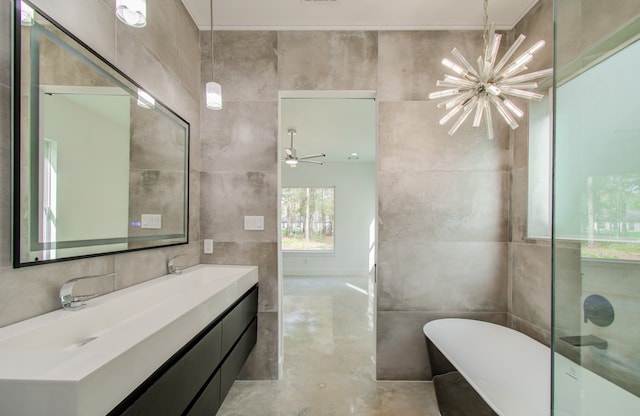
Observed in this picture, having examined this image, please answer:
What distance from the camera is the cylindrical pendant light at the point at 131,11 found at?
1.05m

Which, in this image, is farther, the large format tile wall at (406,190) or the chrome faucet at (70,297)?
the large format tile wall at (406,190)

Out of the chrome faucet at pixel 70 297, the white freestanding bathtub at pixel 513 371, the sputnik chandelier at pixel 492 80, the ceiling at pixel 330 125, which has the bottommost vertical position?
the white freestanding bathtub at pixel 513 371

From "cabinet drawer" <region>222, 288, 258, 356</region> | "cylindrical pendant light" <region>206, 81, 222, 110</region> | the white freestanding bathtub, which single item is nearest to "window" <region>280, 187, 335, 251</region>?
"cabinet drawer" <region>222, 288, 258, 356</region>

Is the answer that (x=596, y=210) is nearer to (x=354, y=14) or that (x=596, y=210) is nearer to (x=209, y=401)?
(x=209, y=401)

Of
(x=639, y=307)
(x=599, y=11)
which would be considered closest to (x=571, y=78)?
(x=599, y=11)

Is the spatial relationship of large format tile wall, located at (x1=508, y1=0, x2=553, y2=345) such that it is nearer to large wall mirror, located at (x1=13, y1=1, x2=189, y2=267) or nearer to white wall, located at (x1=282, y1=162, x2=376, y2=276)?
large wall mirror, located at (x1=13, y1=1, x2=189, y2=267)

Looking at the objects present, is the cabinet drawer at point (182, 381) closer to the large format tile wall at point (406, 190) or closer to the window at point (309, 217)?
the large format tile wall at point (406, 190)

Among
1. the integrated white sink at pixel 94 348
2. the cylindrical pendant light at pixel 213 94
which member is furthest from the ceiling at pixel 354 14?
the integrated white sink at pixel 94 348

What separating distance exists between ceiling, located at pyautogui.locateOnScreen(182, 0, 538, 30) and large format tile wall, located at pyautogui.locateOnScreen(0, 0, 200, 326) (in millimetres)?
328

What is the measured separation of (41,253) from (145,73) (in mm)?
1125

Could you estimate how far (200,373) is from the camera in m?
1.18

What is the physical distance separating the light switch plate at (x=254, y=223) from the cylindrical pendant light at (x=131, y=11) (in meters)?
1.42

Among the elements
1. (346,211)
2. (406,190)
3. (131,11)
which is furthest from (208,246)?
(346,211)

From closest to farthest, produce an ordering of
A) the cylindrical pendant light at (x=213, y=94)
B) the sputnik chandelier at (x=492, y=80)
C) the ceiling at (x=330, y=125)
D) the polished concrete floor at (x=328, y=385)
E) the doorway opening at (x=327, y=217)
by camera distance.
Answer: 1. the sputnik chandelier at (x=492, y=80)
2. the cylindrical pendant light at (x=213, y=94)
3. the polished concrete floor at (x=328, y=385)
4. the ceiling at (x=330, y=125)
5. the doorway opening at (x=327, y=217)
